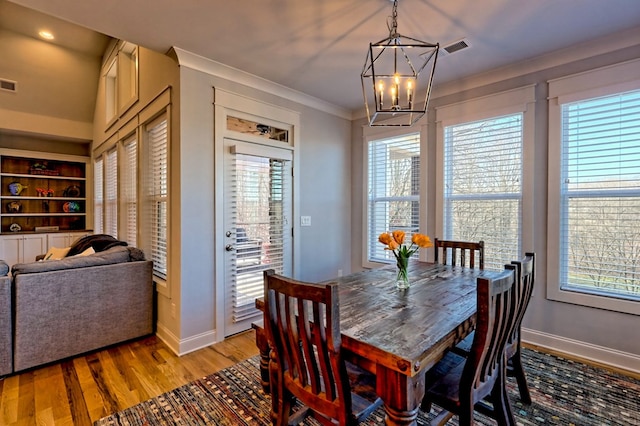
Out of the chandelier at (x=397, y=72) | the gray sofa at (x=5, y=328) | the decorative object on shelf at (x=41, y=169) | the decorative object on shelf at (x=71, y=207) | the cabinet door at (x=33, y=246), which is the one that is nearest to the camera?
the chandelier at (x=397, y=72)

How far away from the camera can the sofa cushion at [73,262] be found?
2429 millimetres

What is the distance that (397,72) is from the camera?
8.87 ft

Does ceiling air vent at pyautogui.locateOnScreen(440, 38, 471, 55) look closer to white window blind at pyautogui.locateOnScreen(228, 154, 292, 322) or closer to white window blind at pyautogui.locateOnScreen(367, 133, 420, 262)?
white window blind at pyautogui.locateOnScreen(367, 133, 420, 262)

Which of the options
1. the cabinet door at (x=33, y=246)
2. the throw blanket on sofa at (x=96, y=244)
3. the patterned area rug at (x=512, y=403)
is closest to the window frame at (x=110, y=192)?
the throw blanket on sofa at (x=96, y=244)

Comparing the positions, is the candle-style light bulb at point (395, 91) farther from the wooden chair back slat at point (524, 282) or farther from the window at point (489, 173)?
the window at point (489, 173)

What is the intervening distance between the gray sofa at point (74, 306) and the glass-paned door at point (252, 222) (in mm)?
880

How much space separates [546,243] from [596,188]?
590 millimetres

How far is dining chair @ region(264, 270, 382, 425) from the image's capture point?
114cm

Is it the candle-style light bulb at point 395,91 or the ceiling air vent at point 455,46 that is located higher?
the ceiling air vent at point 455,46

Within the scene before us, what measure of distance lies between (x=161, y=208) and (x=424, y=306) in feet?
9.12

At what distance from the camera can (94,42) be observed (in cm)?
480

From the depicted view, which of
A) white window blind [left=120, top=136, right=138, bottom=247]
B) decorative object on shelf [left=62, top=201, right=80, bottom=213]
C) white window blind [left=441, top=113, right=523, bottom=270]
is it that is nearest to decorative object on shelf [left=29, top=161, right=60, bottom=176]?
decorative object on shelf [left=62, top=201, right=80, bottom=213]

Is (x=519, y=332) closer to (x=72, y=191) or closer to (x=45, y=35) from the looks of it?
(x=45, y=35)

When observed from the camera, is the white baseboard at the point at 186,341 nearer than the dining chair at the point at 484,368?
No
